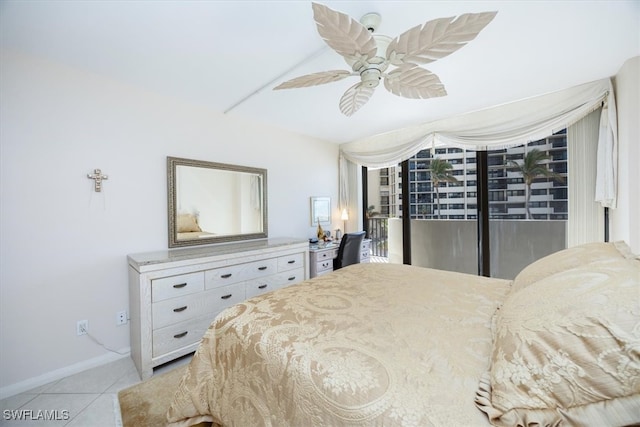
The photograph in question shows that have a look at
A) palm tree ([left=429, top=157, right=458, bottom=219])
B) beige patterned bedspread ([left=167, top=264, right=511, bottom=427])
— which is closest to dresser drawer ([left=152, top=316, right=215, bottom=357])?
beige patterned bedspread ([left=167, top=264, right=511, bottom=427])

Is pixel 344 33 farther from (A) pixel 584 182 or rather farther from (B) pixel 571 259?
(A) pixel 584 182

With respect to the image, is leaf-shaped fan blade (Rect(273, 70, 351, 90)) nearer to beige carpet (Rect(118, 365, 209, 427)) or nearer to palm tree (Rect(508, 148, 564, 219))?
beige carpet (Rect(118, 365, 209, 427))

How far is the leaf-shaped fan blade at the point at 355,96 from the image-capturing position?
173 centimetres

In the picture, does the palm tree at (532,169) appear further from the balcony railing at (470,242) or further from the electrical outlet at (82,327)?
the electrical outlet at (82,327)

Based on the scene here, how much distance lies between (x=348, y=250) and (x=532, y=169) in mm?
2414

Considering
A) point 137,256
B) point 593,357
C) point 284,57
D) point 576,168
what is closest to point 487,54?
point 284,57

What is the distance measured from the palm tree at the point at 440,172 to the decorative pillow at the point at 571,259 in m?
2.29

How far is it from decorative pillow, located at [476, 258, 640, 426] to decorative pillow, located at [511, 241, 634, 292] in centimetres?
50

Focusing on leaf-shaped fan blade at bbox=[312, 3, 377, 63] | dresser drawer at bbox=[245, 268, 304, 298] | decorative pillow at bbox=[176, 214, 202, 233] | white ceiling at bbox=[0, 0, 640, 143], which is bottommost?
dresser drawer at bbox=[245, 268, 304, 298]

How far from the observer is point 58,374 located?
2.00 metres

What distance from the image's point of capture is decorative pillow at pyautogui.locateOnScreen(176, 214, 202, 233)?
8.80ft

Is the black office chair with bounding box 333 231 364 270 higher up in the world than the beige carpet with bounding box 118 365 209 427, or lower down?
higher up

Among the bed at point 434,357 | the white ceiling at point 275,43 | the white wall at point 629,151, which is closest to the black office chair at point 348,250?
the white ceiling at point 275,43

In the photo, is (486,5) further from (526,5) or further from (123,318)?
(123,318)
